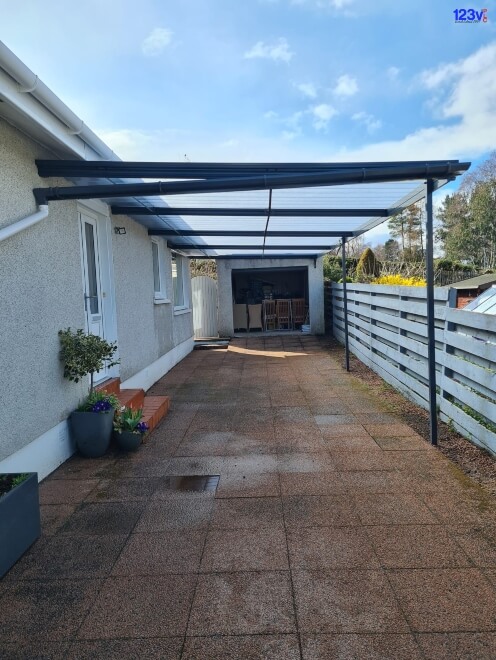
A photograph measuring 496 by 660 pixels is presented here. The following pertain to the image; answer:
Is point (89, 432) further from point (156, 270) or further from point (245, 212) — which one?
point (156, 270)

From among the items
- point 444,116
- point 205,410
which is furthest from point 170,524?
point 444,116

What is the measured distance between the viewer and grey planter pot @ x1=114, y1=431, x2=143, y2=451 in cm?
452

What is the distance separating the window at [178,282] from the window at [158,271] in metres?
1.91

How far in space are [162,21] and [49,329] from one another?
4.69 metres

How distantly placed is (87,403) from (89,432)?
34cm

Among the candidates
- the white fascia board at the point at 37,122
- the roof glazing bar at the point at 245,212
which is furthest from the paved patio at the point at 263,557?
the roof glazing bar at the point at 245,212

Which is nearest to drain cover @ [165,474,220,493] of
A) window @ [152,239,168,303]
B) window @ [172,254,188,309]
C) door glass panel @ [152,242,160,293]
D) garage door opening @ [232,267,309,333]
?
window @ [152,239,168,303]

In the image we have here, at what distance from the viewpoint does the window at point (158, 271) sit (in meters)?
8.91

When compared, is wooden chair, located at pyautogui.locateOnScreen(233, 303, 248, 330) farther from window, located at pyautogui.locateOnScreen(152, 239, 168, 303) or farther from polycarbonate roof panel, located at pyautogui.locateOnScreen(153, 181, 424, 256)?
polycarbonate roof panel, located at pyautogui.locateOnScreen(153, 181, 424, 256)

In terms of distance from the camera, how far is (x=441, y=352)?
16.4 ft

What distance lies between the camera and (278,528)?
2.95 m

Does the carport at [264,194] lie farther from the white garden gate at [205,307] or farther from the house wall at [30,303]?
the white garden gate at [205,307]

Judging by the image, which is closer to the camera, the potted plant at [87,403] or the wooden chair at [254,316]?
the potted plant at [87,403]

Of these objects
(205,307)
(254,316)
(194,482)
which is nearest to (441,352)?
(194,482)
